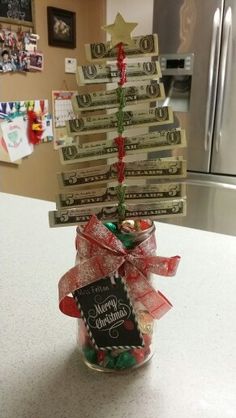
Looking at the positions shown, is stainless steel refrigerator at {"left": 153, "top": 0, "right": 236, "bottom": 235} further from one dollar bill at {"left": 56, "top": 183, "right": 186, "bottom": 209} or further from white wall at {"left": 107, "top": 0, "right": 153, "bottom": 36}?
one dollar bill at {"left": 56, "top": 183, "right": 186, "bottom": 209}

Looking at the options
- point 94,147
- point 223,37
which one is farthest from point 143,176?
point 223,37

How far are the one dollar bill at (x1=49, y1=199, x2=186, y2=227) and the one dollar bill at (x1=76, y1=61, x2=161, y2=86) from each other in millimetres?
161

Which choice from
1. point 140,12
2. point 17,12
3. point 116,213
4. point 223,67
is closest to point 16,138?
point 17,12

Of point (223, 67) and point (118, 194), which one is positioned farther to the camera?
point (223, 67)

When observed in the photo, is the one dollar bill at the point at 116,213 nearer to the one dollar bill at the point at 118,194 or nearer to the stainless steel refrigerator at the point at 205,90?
the one dollar bill at the point at 118,194

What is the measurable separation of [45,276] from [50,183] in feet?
6.87

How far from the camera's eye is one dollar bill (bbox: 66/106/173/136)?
18.2 inches

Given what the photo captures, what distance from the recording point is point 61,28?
2596mm

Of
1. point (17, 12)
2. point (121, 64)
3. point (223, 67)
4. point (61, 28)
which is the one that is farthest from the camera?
point (61, 28)

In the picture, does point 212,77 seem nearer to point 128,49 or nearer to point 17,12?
point 17,12

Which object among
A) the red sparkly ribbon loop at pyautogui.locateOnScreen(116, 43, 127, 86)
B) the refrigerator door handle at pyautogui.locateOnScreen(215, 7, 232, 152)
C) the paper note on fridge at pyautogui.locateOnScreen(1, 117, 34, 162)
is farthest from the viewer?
the paper note on fridge at pyautogui.locateOnScreen(1, 117, 34, 162)

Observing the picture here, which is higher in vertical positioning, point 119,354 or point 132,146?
point 132,146

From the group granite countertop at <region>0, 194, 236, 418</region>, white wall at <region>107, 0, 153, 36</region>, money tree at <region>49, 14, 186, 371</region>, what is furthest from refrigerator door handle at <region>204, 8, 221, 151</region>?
money tree at <region>49, 14, 186, 371</region>

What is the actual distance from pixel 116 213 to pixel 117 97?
0.49 feet
